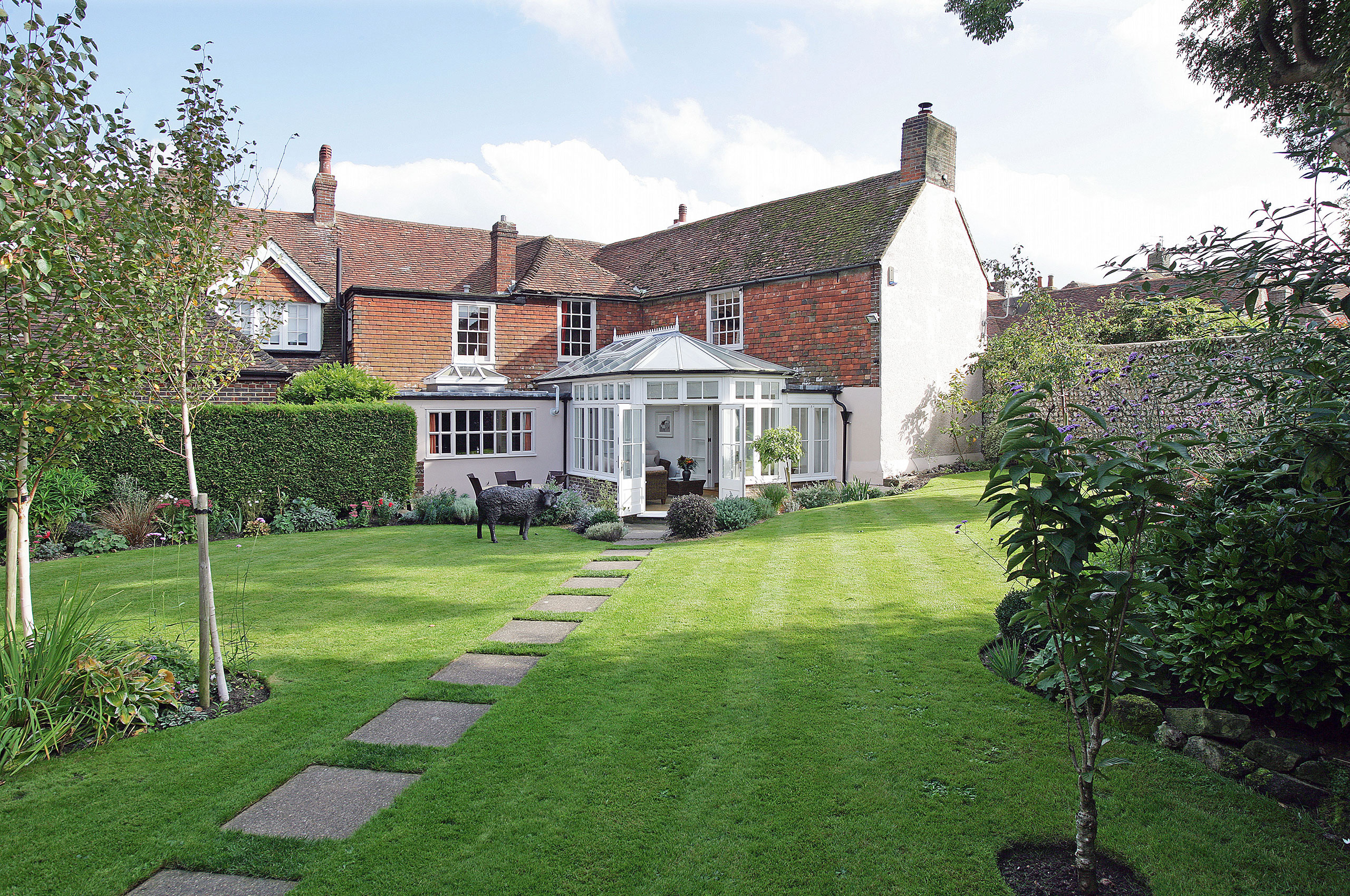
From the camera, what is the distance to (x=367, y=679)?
6.25m

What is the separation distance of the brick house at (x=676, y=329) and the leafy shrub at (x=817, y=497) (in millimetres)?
947

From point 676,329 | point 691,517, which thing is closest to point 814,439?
point 676,329

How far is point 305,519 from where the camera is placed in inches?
603

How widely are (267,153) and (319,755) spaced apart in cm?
535

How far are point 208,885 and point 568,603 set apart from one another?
5406 mm

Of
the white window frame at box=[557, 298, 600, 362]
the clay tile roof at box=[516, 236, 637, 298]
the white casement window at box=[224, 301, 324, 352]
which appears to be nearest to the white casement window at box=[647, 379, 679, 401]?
the white window frame at box=[557, 298, 600, 362]

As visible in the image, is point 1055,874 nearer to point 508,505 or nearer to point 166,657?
point 166,657

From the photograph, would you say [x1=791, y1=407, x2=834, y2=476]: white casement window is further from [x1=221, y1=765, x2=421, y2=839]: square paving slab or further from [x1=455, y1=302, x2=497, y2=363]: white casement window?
[x1=221, y1=765, x2=421, y2=839]: square paving slab

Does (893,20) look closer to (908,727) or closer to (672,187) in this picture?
(908,727)

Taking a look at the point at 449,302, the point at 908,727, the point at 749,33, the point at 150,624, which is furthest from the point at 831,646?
the point at 449,302

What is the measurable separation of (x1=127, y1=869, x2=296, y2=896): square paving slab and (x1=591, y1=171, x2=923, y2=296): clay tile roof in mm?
17590

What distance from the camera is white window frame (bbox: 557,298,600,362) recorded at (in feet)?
74.9

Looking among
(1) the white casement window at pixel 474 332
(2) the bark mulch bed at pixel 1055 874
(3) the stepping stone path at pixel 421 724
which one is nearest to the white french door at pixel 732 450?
(1) the white casement window at pixel 474 332

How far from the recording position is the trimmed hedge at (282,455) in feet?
45.8
